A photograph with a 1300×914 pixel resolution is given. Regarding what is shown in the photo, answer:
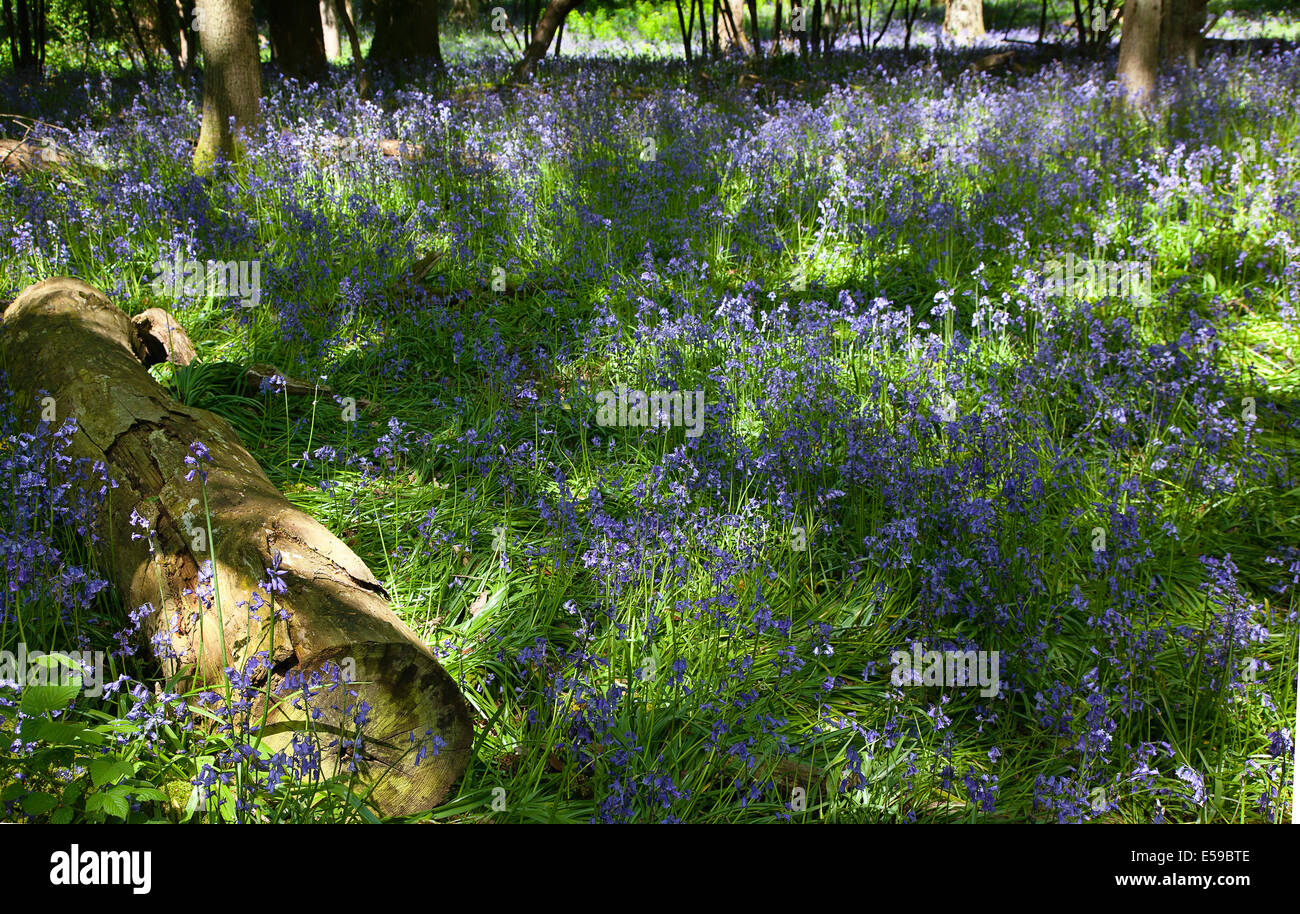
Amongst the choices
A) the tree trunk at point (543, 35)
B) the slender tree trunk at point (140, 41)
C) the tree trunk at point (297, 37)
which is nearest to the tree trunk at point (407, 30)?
the tree trunk at point (543, 35)

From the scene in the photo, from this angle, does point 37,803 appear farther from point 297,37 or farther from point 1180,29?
point 1180,29

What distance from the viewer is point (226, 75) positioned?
6.69 meters

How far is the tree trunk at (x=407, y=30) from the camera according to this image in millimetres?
11883

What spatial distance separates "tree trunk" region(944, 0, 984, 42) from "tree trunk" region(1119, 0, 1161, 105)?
60.9 feet

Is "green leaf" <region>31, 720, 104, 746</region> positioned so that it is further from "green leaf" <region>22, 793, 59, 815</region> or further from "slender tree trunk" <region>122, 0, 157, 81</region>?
"slender tree trunk" <region>122, 0, 157, 81</region>

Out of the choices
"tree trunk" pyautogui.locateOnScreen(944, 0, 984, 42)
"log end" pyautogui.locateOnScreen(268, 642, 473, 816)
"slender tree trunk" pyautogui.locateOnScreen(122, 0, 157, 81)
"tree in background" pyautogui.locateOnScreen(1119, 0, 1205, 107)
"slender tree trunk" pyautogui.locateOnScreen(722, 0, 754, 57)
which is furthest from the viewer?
"tree trunk" pyautogui.locateOnScreen(944, 0, 984, 42)

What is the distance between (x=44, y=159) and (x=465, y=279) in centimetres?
388

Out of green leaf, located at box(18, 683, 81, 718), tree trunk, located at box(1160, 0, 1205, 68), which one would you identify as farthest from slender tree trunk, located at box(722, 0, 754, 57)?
green leaf, located at box(18, 683, 81, 718)

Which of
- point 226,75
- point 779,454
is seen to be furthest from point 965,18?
point 779,454

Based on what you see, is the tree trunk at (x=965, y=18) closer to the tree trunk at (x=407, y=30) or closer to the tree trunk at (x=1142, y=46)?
the tree trunk at (x=407, y=30)

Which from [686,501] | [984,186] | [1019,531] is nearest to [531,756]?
[686,501]

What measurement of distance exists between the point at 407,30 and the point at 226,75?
19.6 ft

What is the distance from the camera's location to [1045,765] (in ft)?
8.65

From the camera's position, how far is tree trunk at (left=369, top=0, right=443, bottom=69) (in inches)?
468
